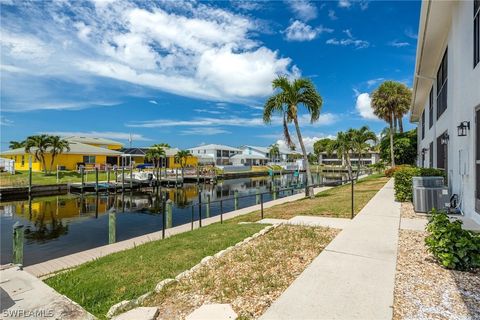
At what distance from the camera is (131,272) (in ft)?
17.0

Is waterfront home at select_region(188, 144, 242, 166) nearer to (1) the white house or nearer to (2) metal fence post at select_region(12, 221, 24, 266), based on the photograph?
(1) the white house

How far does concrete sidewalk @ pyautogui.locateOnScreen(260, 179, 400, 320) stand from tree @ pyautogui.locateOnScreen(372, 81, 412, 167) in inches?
1228

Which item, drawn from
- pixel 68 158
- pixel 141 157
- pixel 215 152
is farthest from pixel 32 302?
pixel 215 152

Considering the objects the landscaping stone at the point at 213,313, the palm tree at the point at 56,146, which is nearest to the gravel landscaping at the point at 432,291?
the landscaping stone at the point at 213,313

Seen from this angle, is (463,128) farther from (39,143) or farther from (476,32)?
(39,143)

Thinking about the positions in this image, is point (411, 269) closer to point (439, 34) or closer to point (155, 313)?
point (155, 313)

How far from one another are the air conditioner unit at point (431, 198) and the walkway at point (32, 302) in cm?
893

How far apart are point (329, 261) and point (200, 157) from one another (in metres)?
60.3

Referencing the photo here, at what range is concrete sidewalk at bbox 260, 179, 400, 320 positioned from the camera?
3.21 m

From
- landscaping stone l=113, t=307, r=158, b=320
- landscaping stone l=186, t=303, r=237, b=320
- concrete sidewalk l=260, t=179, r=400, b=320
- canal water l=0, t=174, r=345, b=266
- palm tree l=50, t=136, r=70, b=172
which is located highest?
palm tree l=50, t=136, r=70, b=172

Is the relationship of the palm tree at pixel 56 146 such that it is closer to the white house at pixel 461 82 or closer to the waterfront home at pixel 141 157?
the waterfront home at pixel 141 157

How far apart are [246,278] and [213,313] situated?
1050 millimetres

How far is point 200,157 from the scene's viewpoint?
211ft

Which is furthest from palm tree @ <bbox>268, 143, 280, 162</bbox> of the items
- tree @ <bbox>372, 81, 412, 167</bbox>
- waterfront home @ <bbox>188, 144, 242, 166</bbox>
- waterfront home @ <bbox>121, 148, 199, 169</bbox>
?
tree @ <bbox>372, 81, 412, 167</bbox>
